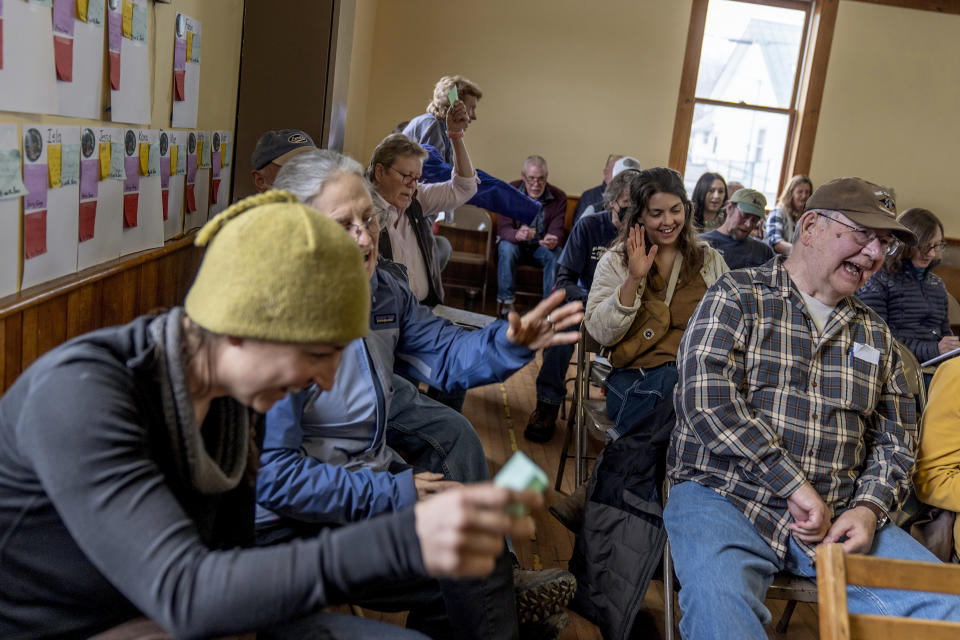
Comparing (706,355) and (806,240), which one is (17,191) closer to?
(706,355)

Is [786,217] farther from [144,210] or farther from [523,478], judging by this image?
[523,478]

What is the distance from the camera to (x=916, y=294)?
390 centimetres

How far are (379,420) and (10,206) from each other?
0.78 m

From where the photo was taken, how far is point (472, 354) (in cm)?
170

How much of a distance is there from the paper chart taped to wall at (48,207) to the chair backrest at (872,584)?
1.47 metres

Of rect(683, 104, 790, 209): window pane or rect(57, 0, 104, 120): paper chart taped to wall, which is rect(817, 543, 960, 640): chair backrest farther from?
rect(683, 104, 790, 209): window pane

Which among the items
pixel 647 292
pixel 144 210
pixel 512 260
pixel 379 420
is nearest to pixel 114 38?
pixel 144 210

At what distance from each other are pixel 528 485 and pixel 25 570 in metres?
0.63

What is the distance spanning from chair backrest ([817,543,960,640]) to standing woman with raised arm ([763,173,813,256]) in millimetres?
4858

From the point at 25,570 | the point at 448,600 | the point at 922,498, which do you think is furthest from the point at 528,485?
the point at 922,498

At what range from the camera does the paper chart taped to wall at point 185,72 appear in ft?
7.21

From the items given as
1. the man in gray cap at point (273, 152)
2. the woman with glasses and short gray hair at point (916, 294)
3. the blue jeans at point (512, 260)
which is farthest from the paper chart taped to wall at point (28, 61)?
the blue jeans at point (512, 260)

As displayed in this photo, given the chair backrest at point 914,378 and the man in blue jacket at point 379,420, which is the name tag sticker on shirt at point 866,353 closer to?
the chair backrest at point 914,378

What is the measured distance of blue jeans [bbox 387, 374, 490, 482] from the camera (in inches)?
76.2
